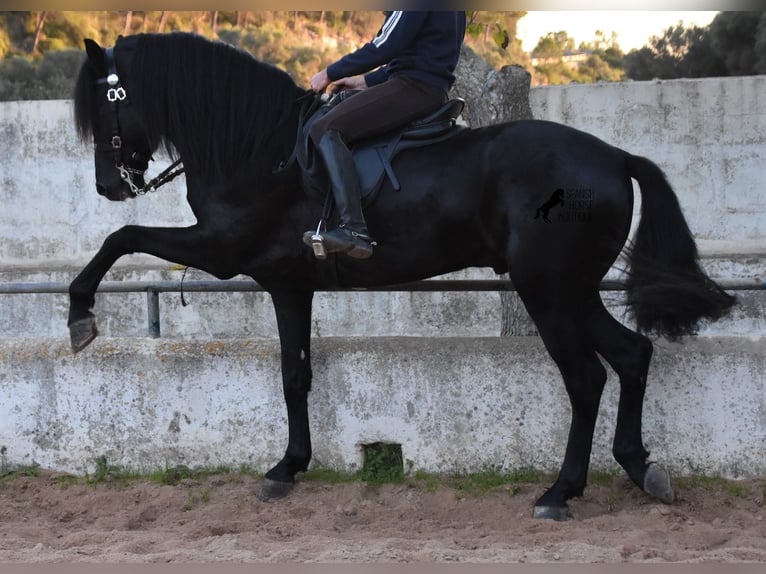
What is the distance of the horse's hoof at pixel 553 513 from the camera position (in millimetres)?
4738

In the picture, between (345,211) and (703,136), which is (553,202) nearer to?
(345,211)

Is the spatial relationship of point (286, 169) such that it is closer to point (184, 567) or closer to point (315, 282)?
point (315, 282)

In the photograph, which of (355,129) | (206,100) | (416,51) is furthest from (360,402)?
(416,51)

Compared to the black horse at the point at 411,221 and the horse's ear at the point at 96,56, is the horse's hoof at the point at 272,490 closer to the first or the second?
the black horse at the point at 411,221

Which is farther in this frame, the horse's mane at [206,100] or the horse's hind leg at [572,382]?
the horse's mane at [206,100]

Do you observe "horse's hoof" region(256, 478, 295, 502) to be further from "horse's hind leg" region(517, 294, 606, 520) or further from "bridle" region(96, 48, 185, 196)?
"bridle" region(96, 48, 185, 196)

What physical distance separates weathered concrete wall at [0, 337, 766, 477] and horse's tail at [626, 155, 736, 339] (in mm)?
507

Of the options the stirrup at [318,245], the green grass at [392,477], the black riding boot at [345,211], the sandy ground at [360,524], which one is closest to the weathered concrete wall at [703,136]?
the green grass at [392,477]

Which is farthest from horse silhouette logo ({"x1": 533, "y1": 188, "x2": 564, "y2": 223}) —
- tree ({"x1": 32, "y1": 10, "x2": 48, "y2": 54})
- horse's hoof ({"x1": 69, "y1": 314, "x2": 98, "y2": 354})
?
tree ({"x1": 32, "y1": 10, "x2": 48, "y2": 54})

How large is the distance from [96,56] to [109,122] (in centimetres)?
36

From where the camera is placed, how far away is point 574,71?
27469mm

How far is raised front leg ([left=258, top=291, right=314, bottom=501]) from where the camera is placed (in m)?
5.32

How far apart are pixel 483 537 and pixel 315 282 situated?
1.65 meters

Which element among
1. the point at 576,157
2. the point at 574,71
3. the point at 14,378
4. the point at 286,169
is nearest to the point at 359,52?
the point at 286,169
